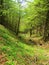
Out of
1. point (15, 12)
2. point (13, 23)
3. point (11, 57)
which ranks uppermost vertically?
point (11, 57)

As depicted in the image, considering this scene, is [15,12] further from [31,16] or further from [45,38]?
[45,38]

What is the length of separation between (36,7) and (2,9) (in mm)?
7083

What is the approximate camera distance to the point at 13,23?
140 feet

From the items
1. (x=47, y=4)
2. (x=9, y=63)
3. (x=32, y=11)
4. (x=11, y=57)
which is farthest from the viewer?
(x=32, y=11)

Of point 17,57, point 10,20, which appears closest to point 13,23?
point 10,20

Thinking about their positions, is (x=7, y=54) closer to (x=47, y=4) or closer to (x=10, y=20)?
(x=47, y=4)

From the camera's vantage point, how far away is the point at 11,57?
1182 cm

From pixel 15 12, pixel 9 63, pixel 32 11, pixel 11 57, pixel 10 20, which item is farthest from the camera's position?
pixel 10 20

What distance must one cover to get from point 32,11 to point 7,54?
19.5 metres

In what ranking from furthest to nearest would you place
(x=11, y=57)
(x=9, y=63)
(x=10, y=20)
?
1. (x=10, y=20)
2. (x=11, y=57)
3. (x=9, y=63)

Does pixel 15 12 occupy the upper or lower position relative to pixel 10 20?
upper

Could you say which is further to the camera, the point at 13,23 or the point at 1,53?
the point at 13,23

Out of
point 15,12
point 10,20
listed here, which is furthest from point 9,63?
point 10,20

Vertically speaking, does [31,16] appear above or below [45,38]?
above
